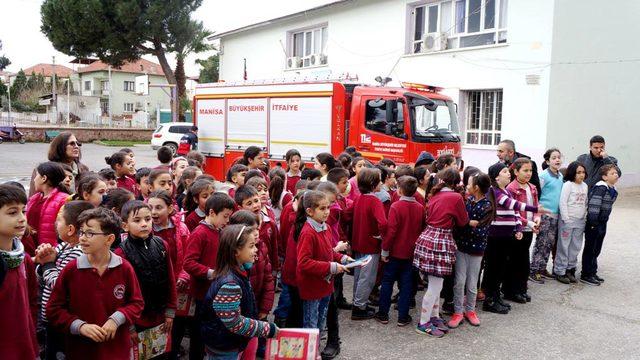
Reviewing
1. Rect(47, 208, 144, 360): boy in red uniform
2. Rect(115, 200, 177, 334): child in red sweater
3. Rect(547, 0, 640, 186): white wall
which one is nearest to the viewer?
Rect(47, 208, 144, 360): boy in red uniform

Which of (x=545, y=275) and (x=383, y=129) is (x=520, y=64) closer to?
(x=383, y=129)

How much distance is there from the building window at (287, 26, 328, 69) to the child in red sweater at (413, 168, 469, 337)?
1687cm

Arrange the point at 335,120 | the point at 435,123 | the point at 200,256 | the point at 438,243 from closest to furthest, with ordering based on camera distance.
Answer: the point at 200,256
the point at 438,243
the point at 435,123
the point at 335,120

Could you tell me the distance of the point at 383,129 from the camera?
10.5 metres

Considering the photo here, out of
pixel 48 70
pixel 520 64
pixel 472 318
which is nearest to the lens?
pixel 472 318

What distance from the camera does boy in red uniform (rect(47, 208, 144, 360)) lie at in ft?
9.39

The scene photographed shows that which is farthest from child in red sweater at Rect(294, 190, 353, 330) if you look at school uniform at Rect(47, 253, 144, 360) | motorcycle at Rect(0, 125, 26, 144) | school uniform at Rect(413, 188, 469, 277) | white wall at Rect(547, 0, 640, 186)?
motorcycle at Rect(0, 125, 26, 144)

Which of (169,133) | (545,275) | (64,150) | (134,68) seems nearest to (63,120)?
(134,68)

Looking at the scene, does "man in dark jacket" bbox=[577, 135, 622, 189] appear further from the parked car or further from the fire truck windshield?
the parked car

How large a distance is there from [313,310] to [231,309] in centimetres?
126

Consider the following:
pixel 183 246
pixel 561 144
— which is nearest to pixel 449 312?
pixel 183 246

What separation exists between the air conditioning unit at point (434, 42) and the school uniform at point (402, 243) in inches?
499

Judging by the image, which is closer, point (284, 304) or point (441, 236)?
point (284, 304)

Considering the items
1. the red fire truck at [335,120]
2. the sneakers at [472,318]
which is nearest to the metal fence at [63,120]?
the red fire truck at [335,120]
